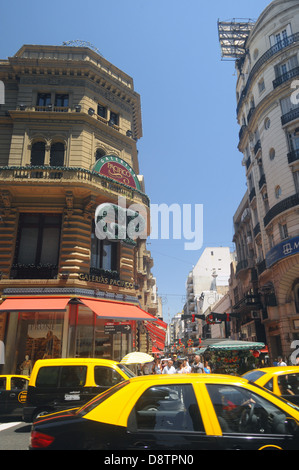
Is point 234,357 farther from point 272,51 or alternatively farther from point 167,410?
point 272,51

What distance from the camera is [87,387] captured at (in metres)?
8.15

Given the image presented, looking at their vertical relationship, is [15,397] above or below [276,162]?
below

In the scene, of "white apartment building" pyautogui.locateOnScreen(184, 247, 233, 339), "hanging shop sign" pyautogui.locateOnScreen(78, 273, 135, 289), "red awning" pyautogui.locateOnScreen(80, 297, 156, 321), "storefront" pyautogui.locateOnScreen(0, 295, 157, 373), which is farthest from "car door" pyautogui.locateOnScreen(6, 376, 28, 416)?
"white apartment building" pyautogui.locateOnScreen(184, 247, 233, 339)

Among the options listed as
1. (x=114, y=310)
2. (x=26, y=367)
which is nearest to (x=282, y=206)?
(x=114, y=310)

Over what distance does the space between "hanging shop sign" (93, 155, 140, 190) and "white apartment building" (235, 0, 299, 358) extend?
40.4 ft

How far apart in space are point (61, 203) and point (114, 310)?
655 centimetres

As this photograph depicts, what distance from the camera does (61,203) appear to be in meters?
17.0

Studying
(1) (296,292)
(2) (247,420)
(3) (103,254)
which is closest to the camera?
(2) (247,420)

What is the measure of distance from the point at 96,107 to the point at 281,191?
50.9 feet

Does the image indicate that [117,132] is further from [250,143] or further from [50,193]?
[250,143]

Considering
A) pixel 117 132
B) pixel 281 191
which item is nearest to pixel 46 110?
pixel 117 132

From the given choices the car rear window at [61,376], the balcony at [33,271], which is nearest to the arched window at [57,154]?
the balcony at [33,271]

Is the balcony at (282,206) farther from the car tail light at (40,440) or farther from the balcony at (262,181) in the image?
the car tail light at (40,440)

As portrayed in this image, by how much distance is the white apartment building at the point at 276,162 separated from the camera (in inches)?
914
